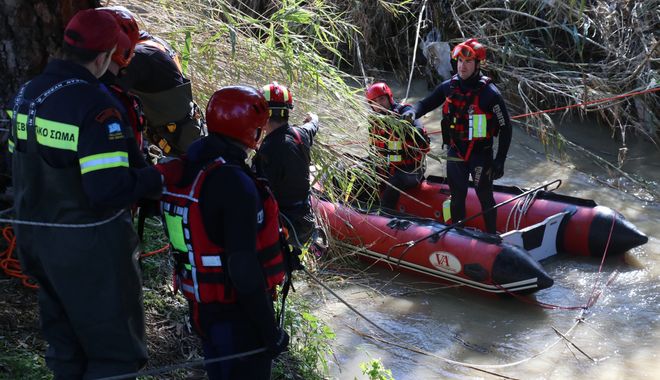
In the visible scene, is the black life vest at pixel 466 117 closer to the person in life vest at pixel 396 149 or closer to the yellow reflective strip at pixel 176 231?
the person in life vest at pixel 396 149

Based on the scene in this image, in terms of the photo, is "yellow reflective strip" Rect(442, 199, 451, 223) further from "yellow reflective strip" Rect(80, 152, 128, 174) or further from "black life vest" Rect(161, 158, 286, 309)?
"yellow reflective strip" Rect(80, 152, 128, 174)

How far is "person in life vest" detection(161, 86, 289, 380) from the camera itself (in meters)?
2.32

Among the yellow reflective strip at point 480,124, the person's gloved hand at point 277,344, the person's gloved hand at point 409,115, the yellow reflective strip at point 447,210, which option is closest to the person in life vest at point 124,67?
the person's gloved hand at point 277,344

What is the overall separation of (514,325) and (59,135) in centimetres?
385

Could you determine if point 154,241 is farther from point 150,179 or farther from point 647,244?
point 647,244

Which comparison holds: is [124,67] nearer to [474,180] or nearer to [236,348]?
[236,348]

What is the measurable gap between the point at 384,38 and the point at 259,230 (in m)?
7.79

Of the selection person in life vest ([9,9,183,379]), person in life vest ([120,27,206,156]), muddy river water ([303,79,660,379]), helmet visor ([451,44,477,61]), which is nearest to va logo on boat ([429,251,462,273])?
muddy river water ([303,79,660,379])

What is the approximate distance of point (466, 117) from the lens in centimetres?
597

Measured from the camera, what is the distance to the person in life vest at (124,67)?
2.57 metres

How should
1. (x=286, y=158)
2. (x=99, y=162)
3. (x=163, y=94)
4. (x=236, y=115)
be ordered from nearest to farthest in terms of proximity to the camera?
(x=99, y=162) → (x=236, y=115) → (x=163, y=94) → (x=286, y=158)

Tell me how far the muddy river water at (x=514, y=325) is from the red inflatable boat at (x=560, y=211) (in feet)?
0.63

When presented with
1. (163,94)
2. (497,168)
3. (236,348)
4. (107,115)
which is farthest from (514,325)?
(107,115)

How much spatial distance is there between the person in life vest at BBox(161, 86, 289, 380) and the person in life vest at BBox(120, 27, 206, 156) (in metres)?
0.79
